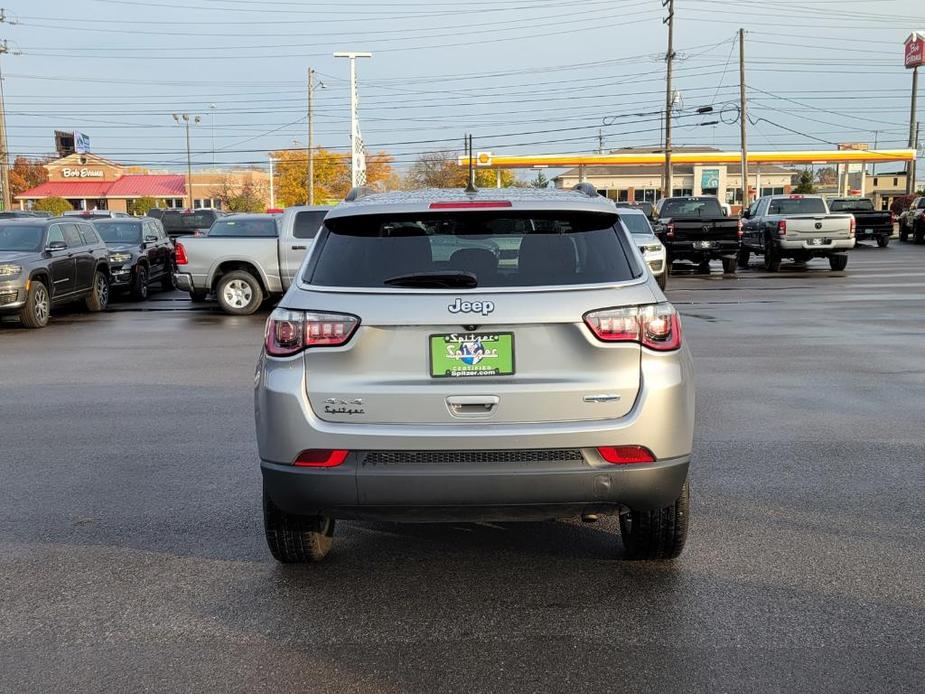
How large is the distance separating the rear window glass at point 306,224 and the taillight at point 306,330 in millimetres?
13510

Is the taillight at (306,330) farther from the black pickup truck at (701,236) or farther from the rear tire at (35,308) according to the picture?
the black pickup truck at (701,236)

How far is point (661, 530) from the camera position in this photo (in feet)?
15.0

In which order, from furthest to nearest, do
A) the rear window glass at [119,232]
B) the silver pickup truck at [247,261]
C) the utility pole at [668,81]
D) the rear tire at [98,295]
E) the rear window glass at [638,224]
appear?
the utility pole at [668,81]
the rear window glass at [119,232]
the rear window glass at [638,224]
the rear tire at [98,295]
the silver pickup truck at [247,261]

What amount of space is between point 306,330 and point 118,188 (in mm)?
100167

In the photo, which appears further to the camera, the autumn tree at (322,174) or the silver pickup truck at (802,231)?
the autumn tree at (322,174)

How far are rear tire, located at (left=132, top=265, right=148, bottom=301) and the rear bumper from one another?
1775 cm

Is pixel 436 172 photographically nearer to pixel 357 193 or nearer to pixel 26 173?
pixel 26 173

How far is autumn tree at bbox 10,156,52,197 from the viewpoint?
11425cm

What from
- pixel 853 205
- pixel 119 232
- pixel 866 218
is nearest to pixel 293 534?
pixel 119 232

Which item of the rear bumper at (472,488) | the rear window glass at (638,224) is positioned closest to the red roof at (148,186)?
the rear window glass at (638,224)

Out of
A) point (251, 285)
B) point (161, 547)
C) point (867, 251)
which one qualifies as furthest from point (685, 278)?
point (161, 547)

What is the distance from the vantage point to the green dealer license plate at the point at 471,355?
401cm

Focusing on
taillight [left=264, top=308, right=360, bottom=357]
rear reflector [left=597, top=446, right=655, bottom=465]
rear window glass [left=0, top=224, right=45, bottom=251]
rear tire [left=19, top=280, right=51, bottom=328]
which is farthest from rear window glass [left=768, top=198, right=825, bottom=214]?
taillight [left=264, top=308, right=360, bottom=357]

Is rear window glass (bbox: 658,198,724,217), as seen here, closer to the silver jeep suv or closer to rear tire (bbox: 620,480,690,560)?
rear tire (bbox: 620,480,690,560)
